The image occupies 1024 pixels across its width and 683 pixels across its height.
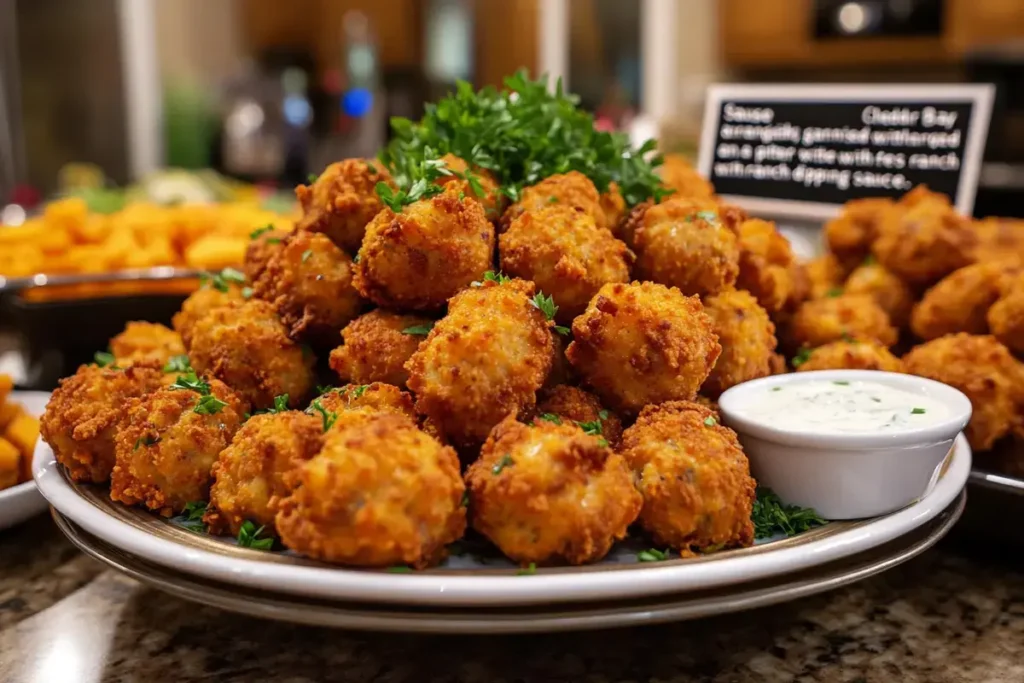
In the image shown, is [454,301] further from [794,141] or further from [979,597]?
[794,141]

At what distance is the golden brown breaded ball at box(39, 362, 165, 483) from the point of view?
1.64 meters

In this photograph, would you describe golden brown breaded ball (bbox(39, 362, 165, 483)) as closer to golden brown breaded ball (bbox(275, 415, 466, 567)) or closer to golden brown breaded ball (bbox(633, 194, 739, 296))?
golden brown breaded ball (bbox(275, 415, 466, 567))

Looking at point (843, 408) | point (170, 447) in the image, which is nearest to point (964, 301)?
point (843, 408)

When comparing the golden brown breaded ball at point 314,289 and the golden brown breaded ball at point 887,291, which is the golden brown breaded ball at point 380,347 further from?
the golden brown breaded ball at point 887,291

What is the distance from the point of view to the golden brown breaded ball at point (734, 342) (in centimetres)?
179

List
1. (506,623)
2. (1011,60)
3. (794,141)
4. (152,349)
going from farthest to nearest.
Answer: (1011,60), (794,141), (152,349), (506,623)

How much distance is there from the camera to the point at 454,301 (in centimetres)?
159

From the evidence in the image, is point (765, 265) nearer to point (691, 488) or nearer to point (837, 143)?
point (691, 488)

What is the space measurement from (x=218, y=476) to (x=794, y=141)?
219 centimetres

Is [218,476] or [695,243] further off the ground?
[695,243]

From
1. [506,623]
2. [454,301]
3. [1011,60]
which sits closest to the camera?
[506,623]

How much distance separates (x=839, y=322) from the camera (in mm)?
2092

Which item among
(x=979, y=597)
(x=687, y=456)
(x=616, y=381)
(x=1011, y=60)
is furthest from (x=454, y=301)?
(x=1011, y=60)

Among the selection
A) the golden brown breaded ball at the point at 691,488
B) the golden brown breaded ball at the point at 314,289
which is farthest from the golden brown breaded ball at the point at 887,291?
the golden brown breaded ball at the point at 314,289
